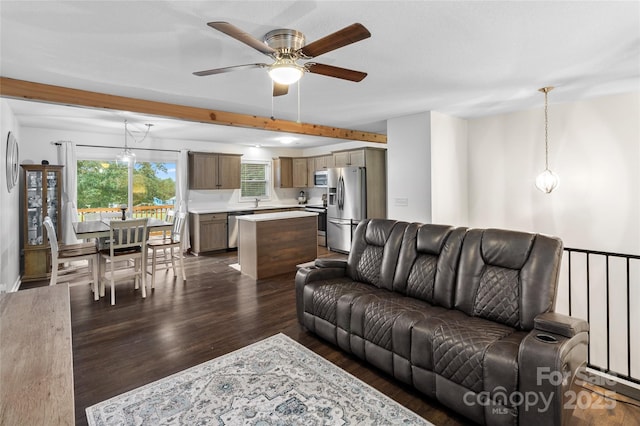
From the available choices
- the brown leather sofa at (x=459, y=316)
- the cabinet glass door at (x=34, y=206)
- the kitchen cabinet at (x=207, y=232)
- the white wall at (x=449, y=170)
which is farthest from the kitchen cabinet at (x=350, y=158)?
the cabinet glass door at (x=34, y=206)

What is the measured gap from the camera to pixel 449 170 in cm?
496

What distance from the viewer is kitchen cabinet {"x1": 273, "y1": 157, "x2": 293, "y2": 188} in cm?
848

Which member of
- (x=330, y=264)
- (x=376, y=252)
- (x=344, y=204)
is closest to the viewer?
(x=376, y=252)

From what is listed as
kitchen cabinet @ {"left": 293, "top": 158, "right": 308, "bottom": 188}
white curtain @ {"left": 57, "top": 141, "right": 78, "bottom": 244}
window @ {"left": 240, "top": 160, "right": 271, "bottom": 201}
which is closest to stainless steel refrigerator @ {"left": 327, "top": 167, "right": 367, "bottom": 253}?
kitchen cabinet @ {"left": 293, "top": 158, "right": 308, "bottom": 188}

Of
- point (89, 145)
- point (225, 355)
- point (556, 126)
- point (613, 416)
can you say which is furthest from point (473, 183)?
point (89, 145)

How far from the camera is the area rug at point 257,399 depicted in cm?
204

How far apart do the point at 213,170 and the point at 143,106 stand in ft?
11.5

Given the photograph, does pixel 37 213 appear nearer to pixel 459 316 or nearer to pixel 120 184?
pixel 120 184

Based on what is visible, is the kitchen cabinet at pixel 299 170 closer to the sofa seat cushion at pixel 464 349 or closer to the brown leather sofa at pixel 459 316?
the brown leather sofa at pixel 459 316

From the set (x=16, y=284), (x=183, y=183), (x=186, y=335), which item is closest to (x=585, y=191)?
(x=186, y=335)

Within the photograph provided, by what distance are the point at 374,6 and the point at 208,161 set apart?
6.08m

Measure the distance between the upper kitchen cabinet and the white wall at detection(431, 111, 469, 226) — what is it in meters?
4.72

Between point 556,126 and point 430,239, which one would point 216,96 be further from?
point 556,126

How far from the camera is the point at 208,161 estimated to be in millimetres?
7285
